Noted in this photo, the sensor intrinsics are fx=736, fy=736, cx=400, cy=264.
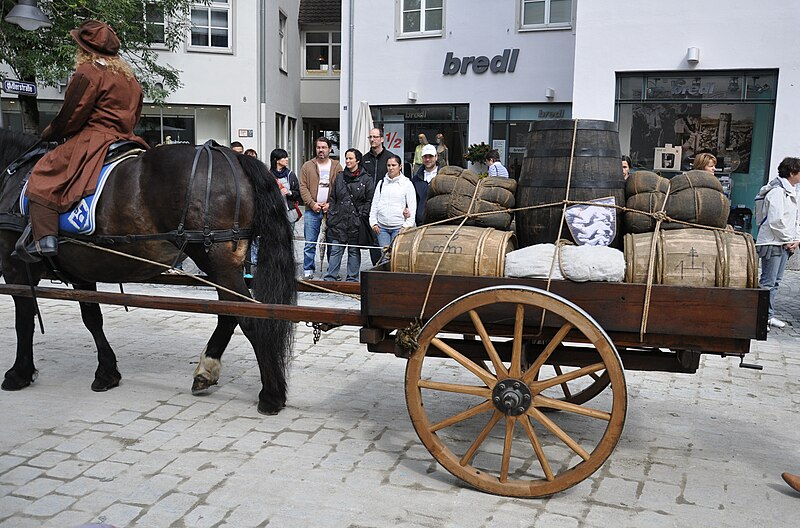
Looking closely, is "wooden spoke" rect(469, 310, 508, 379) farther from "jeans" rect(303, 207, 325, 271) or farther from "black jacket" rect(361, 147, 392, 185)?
"jeans" rect(303, 207, 325, 271)

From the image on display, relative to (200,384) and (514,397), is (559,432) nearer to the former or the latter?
(514,397)

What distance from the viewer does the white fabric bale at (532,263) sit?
143 inches

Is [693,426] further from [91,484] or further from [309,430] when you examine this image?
[91,484]

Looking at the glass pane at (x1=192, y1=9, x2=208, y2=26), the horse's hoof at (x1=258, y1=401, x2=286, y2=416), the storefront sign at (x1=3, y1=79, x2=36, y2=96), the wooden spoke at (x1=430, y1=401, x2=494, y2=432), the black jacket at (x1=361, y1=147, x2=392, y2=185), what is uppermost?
the glass pane at (x1=192, y1=9, x2=208, y2=26)

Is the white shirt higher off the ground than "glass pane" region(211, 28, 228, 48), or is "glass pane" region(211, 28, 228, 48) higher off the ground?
"glass pane" region(211, 28, 228, 48)

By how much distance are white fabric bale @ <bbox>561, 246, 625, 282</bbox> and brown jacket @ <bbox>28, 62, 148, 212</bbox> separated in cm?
318

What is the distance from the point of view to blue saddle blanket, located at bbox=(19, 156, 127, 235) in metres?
4.89

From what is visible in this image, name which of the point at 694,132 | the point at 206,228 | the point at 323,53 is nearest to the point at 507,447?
the point at 206,228

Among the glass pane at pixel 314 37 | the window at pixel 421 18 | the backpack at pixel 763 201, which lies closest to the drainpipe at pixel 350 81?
the window at pixel 421 18

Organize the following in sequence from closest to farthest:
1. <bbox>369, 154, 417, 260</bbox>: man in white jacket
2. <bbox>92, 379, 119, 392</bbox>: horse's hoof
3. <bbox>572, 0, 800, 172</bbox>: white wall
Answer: <bbox>92, 379, 119, 392</bbox>: horse's hoof
<bbox>369, 154, 417, 260</bbox>: man in white jacket
<bbox>572, 0, 800, 172</bbox>: white wall

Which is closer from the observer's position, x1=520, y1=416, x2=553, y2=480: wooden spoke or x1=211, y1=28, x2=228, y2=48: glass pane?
x1=520, y1=416, x2=553, y2=480: wooden spoke

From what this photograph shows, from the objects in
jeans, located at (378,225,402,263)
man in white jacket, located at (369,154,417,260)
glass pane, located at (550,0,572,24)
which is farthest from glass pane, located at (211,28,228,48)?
jeans, located at (378,225,402,263)

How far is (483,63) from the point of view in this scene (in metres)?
16.1

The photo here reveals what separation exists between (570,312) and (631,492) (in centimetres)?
110
